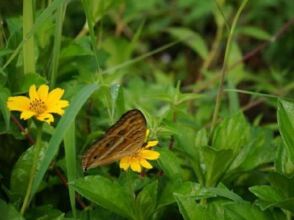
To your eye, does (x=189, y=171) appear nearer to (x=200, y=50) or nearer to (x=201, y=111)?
(x=201, y=111)

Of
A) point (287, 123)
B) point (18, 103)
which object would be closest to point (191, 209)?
point (287, 123)

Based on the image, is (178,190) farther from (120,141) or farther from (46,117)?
(46,117)

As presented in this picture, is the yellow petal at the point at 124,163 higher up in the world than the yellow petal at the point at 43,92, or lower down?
lower down

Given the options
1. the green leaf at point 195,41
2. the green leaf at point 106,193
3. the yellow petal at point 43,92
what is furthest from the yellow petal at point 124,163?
the green leaf at point 195,41

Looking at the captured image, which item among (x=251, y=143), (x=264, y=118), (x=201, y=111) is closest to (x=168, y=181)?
(x=251, y=143)

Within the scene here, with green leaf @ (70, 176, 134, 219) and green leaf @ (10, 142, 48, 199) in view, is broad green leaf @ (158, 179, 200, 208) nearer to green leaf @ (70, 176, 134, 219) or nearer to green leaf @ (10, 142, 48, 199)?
green leaf @ (70, 176, 134, 219)

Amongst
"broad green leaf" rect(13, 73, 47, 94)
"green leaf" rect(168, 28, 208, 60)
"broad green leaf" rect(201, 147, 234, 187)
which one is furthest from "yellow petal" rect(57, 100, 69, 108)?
"green leaf" rect(168, 28, 208, 60)

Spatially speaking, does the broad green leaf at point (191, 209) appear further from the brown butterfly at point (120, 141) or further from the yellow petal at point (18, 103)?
the yellow petal at point (18, 103)
